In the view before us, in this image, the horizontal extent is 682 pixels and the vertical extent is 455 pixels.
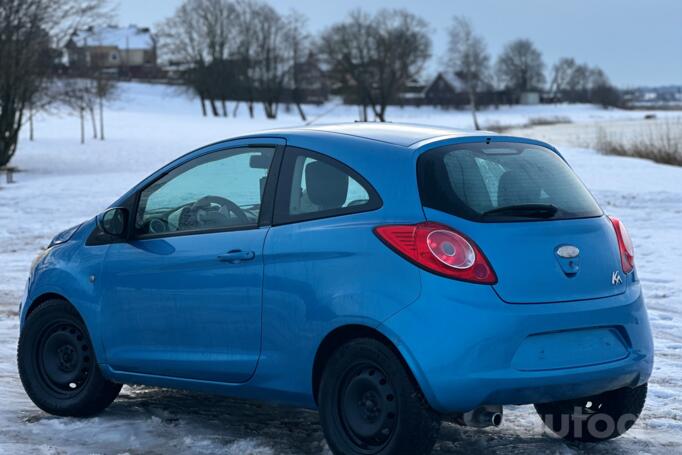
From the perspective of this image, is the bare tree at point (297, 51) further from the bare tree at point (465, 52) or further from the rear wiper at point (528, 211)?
the rear wiper at point (528, 211)

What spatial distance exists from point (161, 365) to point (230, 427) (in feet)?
1.65

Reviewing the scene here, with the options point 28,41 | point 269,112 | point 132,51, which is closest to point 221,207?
point 28,41

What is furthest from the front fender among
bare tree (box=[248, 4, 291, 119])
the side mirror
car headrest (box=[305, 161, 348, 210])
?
bare tree (box=[248, 4, 291, 119])

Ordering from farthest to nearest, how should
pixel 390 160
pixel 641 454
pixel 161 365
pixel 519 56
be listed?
1. pixel 519 56
2. pixel 161 365
3. pixel 641 454
4. pixel 390 160

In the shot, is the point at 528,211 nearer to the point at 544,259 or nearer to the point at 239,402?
the point at 544,259

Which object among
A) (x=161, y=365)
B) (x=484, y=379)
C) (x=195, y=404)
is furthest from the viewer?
(x=195, y=404)

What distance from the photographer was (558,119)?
84188 mm

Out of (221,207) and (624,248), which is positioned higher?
(221,207)

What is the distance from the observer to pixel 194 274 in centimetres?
561

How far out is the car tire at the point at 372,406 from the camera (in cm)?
472

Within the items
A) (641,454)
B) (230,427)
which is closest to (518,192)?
(641,454)

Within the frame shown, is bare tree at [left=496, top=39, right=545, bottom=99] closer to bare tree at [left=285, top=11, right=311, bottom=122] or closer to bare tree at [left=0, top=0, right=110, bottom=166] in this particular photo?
bare tree at [left=285, top=11, right=311, bottom=122]

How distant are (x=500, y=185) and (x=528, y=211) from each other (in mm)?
176

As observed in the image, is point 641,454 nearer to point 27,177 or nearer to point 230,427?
point 230,427
